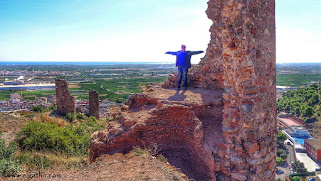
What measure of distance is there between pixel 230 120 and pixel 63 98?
14.5 meters

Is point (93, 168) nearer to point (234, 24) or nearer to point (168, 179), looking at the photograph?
point (168, 179)

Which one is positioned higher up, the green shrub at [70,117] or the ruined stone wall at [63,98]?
the ruined stone wall at [63,98]

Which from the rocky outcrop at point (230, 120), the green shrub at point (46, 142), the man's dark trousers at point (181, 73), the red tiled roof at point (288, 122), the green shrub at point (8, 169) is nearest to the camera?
the green shrub at point (8, 169)

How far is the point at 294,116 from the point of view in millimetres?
35656

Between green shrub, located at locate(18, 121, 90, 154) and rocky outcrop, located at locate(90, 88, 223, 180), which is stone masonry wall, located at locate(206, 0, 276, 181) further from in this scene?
green shrub, located at locate(18, 121, 90, 154)

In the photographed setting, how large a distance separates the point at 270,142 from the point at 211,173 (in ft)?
4.89

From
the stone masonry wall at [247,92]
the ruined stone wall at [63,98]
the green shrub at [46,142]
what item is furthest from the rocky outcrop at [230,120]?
the ruined stone wall at [63,98]

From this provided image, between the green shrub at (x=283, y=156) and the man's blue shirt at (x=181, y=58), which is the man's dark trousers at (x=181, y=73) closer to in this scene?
the man's blue shirt at (x=181, y=58)

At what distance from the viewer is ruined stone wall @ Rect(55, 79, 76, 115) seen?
16.0m

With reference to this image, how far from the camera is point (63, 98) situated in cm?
1630

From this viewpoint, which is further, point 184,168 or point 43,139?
point 43,139

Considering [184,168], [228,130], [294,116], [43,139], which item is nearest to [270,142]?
[228,130]

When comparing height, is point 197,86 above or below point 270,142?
above

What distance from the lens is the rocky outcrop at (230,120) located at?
14.5 feet
